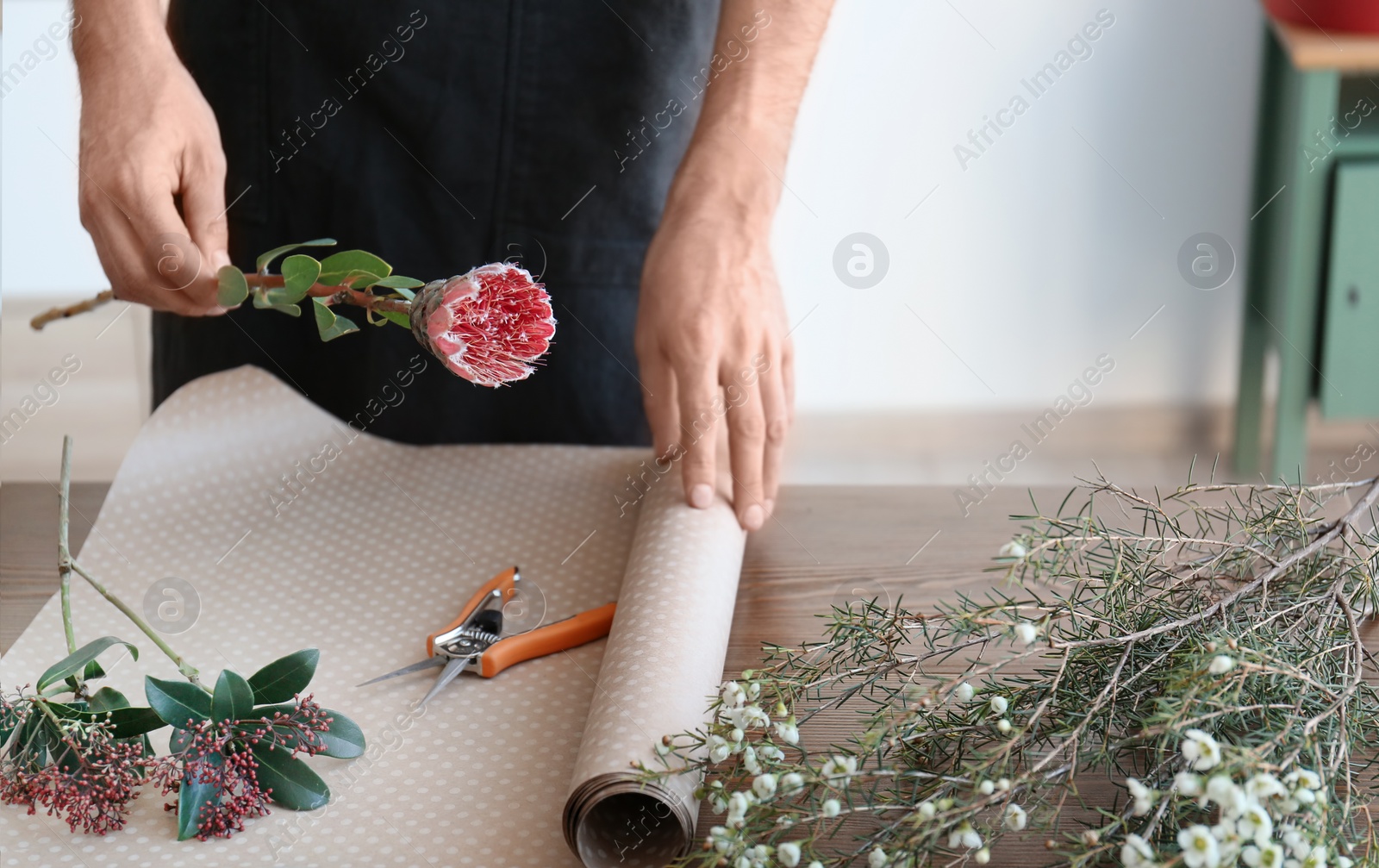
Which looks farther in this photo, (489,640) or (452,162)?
(452,162)

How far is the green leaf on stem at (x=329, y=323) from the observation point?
0.60 metres

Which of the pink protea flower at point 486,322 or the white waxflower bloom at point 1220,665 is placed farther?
the pink protea flower at point 486,322

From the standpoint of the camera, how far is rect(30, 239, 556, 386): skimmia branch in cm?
60

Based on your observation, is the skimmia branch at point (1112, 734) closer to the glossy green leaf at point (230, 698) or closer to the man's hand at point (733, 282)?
the glossy green leaf at point (230, 698)

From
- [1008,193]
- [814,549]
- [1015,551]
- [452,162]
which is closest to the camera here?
[1015,551]

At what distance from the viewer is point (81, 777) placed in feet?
1.92

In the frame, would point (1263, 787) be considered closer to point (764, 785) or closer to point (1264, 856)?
point (1264, 856)

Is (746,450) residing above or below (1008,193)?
below

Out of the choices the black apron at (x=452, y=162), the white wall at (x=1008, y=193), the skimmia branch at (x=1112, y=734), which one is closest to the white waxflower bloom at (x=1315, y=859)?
the skimmia branch at (x=1112, y=734)

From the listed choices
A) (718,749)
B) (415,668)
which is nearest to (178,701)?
(415,668)

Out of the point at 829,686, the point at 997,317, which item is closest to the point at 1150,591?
the point at 829,686

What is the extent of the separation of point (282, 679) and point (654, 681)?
7.9 inches

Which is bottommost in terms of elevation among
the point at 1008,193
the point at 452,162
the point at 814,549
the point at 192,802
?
the point at 192,802

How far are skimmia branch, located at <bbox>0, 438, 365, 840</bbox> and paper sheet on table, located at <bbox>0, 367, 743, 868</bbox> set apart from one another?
15 mm
